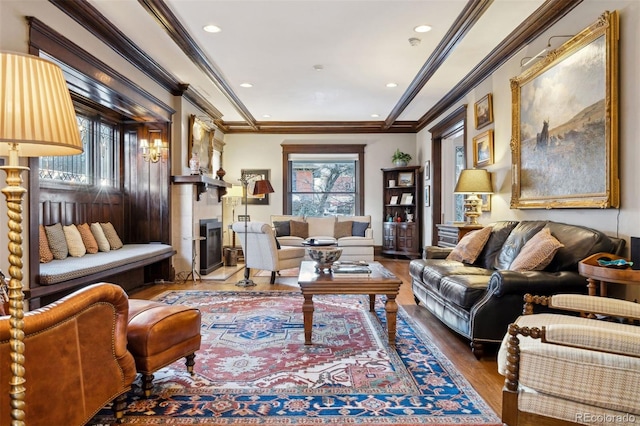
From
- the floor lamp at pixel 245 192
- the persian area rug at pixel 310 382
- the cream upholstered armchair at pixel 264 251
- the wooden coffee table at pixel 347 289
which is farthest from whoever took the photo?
the floor lamp at pixel 245 192

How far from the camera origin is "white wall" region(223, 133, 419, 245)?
8.47 m

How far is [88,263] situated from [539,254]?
12.4ft

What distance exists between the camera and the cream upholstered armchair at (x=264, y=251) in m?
5.29

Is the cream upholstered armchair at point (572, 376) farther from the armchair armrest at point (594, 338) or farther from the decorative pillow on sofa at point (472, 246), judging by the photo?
the decorative pillow on sofa at point (472, 246)

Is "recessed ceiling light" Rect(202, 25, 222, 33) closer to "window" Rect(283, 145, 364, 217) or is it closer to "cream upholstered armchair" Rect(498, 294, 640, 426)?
"cream upholstered armchair" Rect(498, 294, 640, 426)

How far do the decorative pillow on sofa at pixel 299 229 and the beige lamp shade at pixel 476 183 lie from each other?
11.9 ft

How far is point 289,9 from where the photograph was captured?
3.54 metres

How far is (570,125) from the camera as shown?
322 cm

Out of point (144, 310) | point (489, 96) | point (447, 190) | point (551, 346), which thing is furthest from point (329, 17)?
point (447, 190)

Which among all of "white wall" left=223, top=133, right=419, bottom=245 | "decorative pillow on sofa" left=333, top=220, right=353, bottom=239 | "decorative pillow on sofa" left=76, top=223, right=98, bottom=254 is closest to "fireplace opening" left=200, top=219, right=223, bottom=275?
"white wall" left=223, top=133, right=419, bottom=245

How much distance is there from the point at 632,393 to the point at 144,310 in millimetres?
2321

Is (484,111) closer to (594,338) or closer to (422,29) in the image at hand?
(422,29)

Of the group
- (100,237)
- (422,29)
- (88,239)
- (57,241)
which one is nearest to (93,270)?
(57,241)

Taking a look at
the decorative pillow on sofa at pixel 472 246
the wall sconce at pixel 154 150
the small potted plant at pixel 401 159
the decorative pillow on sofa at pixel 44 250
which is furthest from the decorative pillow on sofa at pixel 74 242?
the small potted plant at pixel 401 159
